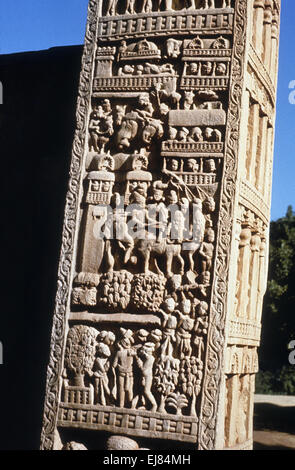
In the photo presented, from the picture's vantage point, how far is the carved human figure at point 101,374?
179 inches

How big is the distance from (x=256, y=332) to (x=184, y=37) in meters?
2.95

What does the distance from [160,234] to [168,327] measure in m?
0.80

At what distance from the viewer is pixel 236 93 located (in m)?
4.75

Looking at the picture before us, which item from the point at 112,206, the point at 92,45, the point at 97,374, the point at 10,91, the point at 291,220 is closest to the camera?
the point at 97,374

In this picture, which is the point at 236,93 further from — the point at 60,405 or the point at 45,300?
the point at 60,405

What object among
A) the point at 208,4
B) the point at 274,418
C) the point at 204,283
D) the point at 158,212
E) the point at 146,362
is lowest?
the point at 274,418

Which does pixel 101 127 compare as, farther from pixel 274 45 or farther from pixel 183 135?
pixel 274 45

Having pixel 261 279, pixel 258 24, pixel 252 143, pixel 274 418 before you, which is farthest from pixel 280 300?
pixel 258 24

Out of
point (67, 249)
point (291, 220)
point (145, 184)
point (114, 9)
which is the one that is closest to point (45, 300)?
point (67, 249)

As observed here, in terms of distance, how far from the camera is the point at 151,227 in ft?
15.5

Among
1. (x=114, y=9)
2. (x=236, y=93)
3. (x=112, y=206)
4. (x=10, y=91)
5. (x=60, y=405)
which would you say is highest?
(x=114, y=9)

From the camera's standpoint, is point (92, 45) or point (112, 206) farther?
point (92, 45)

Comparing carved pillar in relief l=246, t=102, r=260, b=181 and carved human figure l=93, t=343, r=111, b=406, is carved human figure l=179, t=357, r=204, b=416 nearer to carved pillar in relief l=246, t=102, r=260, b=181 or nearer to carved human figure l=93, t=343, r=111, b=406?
carved human figure l=93, t=343, r=111, b=406

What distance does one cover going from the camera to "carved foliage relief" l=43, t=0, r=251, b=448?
4418mm
